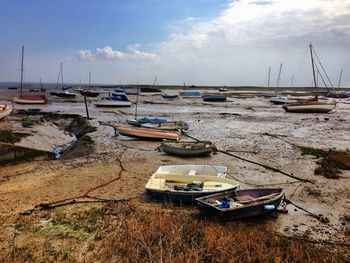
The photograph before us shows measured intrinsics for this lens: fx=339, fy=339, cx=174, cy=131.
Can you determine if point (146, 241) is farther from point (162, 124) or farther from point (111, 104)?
point (111, 104)

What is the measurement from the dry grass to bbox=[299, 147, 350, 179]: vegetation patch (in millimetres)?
6141

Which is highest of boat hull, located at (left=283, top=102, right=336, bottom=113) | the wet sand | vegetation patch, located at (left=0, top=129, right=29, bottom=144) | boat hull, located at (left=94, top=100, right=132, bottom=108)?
boat hull, located at (left=283, top=102, right=336, bottom=113)

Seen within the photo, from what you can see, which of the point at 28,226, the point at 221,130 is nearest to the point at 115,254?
the point at 28,226

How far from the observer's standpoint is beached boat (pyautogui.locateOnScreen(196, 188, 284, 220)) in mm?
8085

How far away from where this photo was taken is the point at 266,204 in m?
8.32

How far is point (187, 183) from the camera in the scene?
35.5 feet

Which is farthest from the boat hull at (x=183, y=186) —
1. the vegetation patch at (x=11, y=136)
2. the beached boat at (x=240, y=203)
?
the vegetation patch at (x=11, y=136)

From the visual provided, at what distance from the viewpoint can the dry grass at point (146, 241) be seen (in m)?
6.43

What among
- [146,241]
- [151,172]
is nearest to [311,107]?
[151,172]

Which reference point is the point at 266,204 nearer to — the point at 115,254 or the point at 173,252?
the point at 173,252

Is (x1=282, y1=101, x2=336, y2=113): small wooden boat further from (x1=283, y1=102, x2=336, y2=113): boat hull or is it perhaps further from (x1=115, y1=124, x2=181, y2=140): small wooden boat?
(x1=115, y1=124, x2=181, y2=140): small wooden boat

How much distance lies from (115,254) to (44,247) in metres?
1.51

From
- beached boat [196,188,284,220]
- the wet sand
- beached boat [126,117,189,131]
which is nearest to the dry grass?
beached boat [196,188,284,220]

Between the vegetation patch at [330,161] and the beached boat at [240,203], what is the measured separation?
16.1ft
